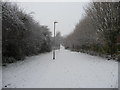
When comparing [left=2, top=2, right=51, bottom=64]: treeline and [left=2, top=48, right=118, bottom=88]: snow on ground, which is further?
[left=2, top=2, right=51, bottom=64]: treeline

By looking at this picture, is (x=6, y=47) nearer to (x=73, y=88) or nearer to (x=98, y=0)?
(x=73, y=88)

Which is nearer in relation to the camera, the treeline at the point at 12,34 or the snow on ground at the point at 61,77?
the snow on ground at the point at 61,77

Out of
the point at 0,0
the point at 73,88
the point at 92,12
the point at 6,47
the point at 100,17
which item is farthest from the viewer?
the point at 92,12

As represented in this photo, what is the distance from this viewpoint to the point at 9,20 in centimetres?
1448

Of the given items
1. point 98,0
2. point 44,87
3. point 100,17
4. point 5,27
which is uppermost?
point 98,0

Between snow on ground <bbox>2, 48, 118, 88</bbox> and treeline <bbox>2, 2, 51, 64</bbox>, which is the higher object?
treeline <bbox>2, 2, 51, 64</bbox>

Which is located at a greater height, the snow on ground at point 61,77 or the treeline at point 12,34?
the treeline at point 12,34

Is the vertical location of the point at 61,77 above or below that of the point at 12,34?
below

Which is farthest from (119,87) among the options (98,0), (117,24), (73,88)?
(98,0)

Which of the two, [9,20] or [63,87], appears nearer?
[63,87]

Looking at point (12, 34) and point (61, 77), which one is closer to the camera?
point (61, 77)

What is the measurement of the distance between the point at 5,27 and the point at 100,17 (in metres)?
14.3

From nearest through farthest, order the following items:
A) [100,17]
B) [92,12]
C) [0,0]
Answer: [0,0] → [100,17] → [92,12]

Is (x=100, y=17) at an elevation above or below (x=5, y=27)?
above
